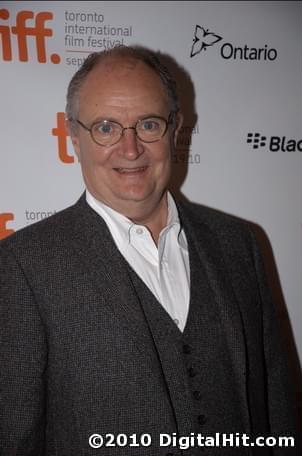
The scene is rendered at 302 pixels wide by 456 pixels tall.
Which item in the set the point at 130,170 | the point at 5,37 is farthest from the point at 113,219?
the point at 5,37

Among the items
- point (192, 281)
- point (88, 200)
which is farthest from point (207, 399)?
point (88, 200)

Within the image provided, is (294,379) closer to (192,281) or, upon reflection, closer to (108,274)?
(192,281)

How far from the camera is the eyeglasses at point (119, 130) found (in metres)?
1.15

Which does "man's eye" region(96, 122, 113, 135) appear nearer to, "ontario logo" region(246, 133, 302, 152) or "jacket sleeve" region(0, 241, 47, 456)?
"jacket sleeve" region(0, 241, 47, 456)

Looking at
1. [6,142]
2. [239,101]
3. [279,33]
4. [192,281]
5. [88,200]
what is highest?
[279,33]

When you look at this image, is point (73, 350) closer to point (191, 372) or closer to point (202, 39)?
point (191, 372)

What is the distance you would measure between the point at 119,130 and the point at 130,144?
57 mm

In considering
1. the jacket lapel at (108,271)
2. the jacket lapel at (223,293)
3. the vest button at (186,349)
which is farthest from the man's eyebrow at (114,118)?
the vest button at (186,349)

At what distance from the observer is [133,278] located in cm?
111

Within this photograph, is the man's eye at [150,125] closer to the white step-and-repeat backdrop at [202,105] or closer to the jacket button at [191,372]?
the white step-and-repeat backdrop at [202,105]

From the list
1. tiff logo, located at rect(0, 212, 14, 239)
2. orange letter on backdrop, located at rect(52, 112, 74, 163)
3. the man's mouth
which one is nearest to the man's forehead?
the man's mouth

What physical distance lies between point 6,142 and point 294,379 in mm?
1742

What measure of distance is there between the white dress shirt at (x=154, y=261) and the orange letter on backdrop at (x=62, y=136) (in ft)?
1.63

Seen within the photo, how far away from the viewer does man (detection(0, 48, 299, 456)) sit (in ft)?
3.43
